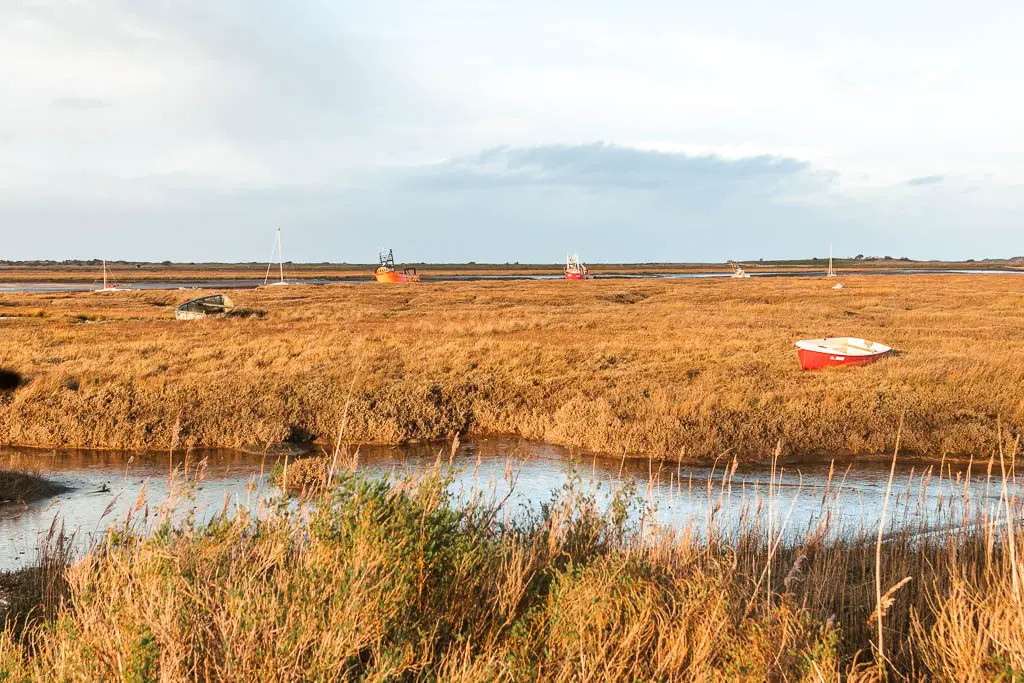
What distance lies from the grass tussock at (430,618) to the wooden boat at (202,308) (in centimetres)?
3030

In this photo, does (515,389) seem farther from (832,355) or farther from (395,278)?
(395,278)

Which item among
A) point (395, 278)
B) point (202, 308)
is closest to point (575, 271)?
point (395, 278)

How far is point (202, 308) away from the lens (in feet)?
114

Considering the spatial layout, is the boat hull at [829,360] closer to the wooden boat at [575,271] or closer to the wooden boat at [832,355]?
the wooden boat at [832,355]

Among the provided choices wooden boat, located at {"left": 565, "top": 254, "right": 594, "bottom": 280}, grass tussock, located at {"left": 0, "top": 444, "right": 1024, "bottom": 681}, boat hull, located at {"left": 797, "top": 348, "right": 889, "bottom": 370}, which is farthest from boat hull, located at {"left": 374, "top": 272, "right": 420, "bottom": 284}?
grass tussock, located at {"left": 0, "top": 444, "right": 1024, "bottom": 681}

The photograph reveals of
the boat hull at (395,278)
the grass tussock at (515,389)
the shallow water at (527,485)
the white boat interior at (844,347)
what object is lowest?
the shallow water at (527,485)

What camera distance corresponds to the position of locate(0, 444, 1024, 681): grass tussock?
381 centimetres

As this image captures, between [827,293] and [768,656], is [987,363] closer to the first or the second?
[768,656]

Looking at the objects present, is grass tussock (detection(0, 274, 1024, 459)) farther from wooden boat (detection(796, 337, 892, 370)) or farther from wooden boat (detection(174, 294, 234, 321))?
wooden boat (detection(174, 294, 234, 321))

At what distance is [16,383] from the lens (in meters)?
16.7

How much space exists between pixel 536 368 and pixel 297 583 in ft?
49.2

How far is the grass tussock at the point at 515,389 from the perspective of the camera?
14312 millimetres

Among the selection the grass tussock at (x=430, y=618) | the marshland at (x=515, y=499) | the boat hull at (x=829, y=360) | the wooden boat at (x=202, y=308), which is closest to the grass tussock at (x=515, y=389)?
the marshland at (x=515, y=499)

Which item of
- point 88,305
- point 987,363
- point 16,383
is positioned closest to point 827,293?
point 987,363
